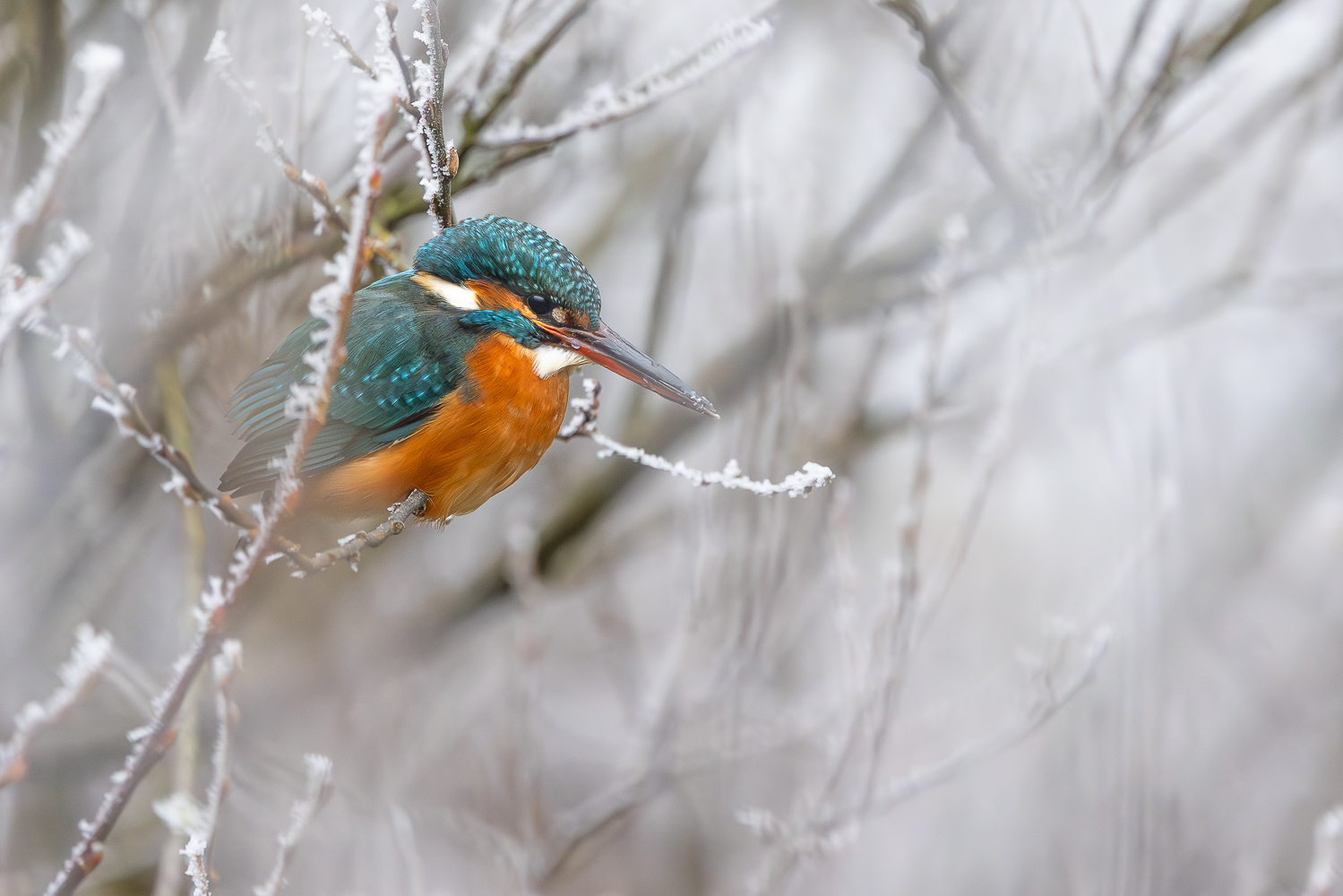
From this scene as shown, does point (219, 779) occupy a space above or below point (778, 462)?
below

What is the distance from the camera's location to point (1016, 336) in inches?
79.7

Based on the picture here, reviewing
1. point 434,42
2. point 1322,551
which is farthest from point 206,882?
point 1322,551

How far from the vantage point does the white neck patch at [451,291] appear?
5.13 ft

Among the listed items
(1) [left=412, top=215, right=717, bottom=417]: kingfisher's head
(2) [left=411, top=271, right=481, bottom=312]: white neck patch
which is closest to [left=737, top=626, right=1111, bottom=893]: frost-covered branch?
(1) [left=412, top=215, right=717, bottom=417]: kingfisher's head

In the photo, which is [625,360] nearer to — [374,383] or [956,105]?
[374,383]

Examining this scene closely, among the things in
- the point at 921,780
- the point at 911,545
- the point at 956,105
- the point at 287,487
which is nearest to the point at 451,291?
the point at 287,487

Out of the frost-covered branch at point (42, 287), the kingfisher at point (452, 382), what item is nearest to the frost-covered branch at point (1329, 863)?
the kingfisher at point (452, 382)

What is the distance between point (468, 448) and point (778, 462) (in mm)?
1031

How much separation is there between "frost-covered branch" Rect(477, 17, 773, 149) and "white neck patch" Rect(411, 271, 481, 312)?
0.31 m

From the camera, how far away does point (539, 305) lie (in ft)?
4.89

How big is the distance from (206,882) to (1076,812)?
2.32 m

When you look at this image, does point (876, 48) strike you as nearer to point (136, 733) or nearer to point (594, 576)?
point (594, 576)

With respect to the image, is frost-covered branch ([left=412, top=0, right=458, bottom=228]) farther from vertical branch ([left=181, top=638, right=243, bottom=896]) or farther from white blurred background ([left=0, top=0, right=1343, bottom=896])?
white blurred background ([left=0, top=0, right=1343, bottom=896])

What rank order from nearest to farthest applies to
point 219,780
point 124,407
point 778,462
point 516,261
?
point 124,407, point 219,780, point 516,261, point 778,462
